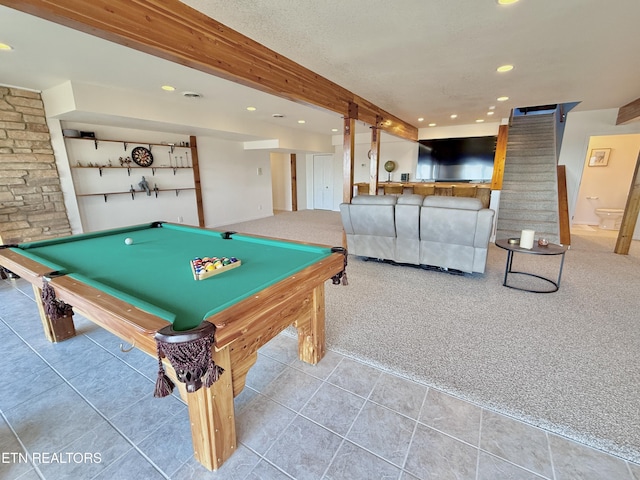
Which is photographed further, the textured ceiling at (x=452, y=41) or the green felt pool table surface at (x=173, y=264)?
the textured ceiling at (x=452, y=41)

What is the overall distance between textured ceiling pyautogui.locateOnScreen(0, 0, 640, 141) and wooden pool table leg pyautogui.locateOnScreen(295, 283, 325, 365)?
2074 millimetres

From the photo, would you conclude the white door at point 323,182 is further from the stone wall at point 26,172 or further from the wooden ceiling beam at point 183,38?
the stone wall at point 26,172

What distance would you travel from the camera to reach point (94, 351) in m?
2.21

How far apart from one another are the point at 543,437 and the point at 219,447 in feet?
5.27

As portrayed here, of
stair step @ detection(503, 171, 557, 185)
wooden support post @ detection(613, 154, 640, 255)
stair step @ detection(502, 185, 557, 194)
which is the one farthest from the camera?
stair step @ detection(503, 171, 557, 185)

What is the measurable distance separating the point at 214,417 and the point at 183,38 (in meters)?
2.40

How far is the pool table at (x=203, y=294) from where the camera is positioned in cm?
116

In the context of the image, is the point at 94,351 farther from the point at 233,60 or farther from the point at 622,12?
the point at 622,12

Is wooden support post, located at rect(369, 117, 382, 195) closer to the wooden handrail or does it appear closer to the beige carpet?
the beige carpet

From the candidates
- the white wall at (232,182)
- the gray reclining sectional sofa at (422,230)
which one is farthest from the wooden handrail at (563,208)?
the white wall at (232,182)

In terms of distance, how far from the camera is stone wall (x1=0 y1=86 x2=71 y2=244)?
3.76 m

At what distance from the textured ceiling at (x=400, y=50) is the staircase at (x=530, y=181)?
1.77 metres

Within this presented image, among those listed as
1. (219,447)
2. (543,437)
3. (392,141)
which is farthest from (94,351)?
(392,141)

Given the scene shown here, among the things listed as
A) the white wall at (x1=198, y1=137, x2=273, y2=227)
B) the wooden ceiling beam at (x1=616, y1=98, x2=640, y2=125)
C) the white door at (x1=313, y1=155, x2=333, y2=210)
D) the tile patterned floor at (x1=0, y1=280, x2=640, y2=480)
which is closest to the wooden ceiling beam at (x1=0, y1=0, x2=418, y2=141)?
the tile patterned floor at (x1=0, y1=280, x2=640, y2=480)
